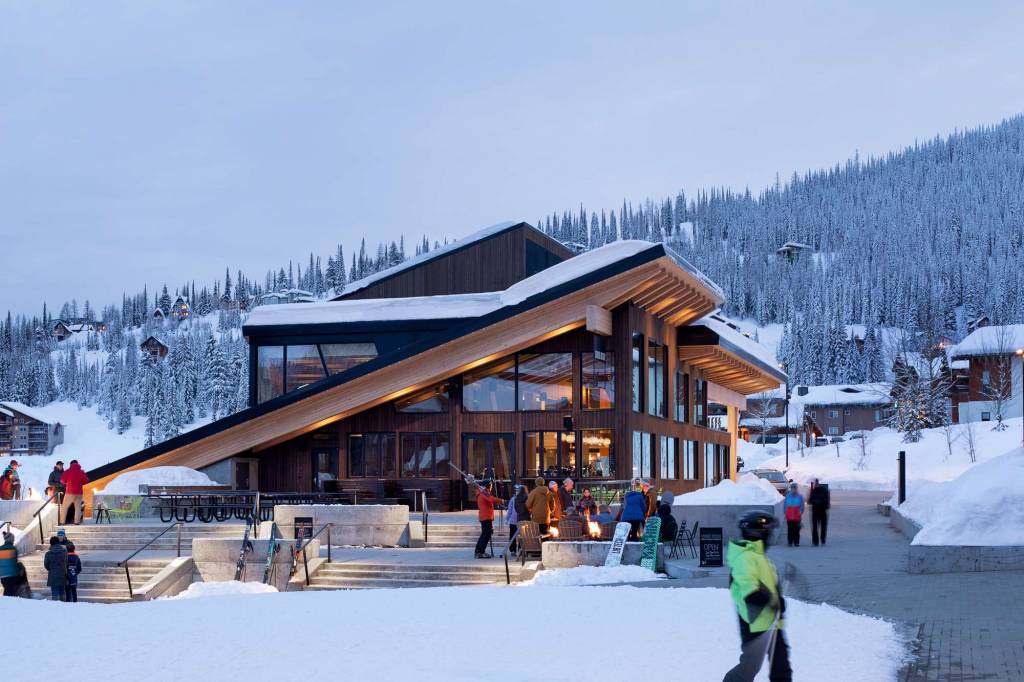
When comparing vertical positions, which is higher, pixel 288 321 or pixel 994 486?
pixel 288 321

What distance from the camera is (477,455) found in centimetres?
3569

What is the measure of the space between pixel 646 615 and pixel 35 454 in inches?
5023

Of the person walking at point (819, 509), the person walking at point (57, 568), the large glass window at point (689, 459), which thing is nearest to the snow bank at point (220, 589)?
the person walking at point (57, 568)

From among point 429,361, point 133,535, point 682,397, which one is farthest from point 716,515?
point 682,397

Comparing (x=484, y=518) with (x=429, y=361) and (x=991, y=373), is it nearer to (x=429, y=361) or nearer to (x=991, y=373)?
(x=429, y=361)

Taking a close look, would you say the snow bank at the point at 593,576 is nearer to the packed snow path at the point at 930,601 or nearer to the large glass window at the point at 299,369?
the packed snow path at the point at 930,601

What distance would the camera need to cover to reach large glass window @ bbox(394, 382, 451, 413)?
118 ft

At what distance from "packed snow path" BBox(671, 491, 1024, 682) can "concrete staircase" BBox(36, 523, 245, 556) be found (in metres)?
12.6

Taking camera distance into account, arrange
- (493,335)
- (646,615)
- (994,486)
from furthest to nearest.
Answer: (493,335)
(994,486)
(646,615)

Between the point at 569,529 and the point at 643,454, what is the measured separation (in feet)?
48.6

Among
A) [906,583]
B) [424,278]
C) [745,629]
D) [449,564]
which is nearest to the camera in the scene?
[745,629]

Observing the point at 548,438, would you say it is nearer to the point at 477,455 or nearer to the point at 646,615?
the point at 477,455

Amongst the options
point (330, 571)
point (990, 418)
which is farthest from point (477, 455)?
point (990, 418)

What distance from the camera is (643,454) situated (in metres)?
36.0
